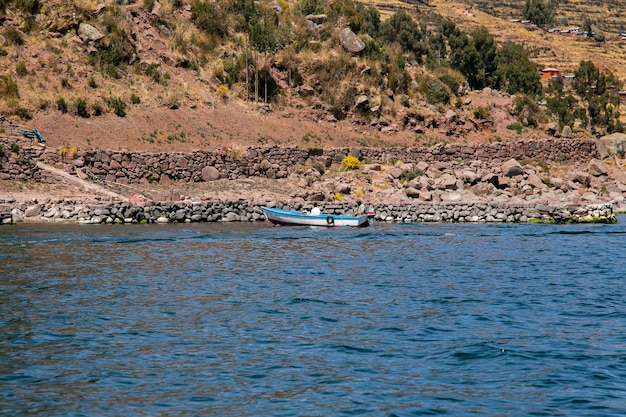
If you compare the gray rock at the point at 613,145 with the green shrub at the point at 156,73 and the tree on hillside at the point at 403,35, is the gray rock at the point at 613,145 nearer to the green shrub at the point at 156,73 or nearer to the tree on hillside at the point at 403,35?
the tree on hillside at the point at 403,35

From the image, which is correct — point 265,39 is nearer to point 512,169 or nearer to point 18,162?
point 512,169

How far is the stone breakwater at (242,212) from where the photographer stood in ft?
116

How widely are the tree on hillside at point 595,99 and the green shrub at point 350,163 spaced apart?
27970mm

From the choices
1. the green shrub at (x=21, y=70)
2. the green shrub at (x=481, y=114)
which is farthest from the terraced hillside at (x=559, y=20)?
the green shrub at (x=21, y=70)

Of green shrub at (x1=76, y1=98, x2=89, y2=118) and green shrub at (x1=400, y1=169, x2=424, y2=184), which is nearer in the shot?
green shrub at (x1=400, y1=169, x2=424, y2=184)

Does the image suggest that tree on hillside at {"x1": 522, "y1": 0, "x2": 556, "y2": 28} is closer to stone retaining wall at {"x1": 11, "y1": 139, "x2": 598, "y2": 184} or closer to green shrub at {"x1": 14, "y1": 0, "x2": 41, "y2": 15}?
stone retaining wall at {"x1": 11, "y1": 139, "x2": 598, "y2": 184}

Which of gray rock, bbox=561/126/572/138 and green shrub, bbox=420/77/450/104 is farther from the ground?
green shrub, bbox=420/77/450/104

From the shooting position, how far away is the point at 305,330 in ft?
53.5

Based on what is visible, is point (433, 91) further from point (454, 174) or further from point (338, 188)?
point (338, 188)

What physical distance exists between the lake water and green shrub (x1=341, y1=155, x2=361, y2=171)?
17.8m

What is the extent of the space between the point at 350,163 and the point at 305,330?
31.1m

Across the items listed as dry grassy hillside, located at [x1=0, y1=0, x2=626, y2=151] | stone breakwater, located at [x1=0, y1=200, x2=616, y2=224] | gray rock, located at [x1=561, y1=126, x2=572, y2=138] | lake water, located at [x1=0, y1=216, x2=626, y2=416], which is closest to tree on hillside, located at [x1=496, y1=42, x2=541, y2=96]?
dry grassy hillside, located at [x1=0, y1=0, x2=626, y2=151]

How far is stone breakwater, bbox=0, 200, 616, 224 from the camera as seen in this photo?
3550 centimetres

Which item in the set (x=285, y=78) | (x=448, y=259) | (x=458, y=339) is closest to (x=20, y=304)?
(x=458, y=339)
